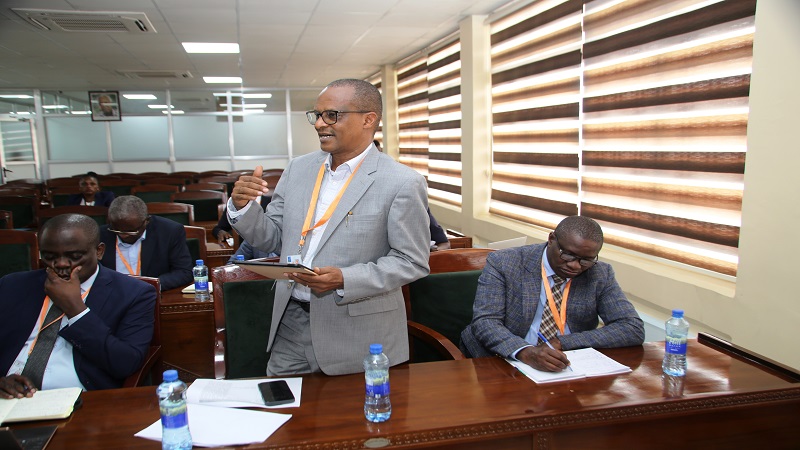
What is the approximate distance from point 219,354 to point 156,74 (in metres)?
9.56

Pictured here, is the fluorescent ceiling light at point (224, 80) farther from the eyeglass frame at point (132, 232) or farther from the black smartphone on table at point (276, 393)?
the black smartphone on table at point (276, 393)

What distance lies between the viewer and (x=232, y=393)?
169 cm

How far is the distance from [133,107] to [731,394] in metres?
14.1

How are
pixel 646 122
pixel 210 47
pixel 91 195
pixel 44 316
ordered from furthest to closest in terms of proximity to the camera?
pixel 210 47 < pixel 91 195 < pixel 646 122 < pixel 44 316

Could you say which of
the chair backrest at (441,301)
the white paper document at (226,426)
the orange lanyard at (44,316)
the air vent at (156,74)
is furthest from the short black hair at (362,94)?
the air vent at (156,74)

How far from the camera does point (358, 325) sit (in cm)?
191

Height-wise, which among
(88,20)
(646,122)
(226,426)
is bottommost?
(226,426)

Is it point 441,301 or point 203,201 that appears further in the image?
point 203,201

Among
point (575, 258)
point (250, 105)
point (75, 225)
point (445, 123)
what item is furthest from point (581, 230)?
point (250, 105)

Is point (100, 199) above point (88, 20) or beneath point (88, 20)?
beneath

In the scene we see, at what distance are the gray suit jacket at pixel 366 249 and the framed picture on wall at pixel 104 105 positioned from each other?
12474 mm

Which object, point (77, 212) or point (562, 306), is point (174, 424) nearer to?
point (562, 306)

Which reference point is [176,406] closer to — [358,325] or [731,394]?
[358,325]

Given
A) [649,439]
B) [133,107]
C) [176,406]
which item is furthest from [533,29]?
→ [133,107]
